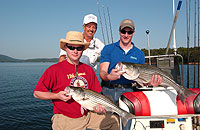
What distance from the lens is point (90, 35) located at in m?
4.73

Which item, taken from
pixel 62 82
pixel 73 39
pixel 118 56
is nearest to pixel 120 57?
pixel 118 56

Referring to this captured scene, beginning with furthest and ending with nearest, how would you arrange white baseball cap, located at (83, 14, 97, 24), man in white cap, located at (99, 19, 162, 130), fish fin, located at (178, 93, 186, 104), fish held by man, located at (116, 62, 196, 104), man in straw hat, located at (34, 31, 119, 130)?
white baseball cap, located at (83, 14, 97, 24), man in white cap, located at (99, 19, 162, 130), fish fin, located at (178, 93, 186, 104), fish held by man, located at (116, 62, 196, 104), man in straw hat, located at (34, 31, 119, 130)

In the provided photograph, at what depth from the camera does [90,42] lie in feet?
16.4

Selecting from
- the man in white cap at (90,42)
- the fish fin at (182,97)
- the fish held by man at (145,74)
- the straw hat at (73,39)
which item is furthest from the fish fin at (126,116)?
the man in white cap at (90,42)

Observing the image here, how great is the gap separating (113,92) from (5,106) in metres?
12.7

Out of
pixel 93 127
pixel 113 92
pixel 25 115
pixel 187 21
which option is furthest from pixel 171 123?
pixel 25 115

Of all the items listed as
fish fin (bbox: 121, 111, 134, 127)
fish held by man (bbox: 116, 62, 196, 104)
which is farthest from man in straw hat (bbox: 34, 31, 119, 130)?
fish held by man (bbox: 116, 62, 196, 104)

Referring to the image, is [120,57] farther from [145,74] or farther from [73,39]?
[73,39]

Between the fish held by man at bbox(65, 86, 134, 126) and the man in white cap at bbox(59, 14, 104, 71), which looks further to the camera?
the man in white cap at bbox(59, 14, 104, 71)

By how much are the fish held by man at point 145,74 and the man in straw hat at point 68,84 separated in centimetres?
83

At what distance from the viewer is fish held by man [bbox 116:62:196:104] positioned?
309cm

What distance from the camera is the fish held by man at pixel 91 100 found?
9.10ft

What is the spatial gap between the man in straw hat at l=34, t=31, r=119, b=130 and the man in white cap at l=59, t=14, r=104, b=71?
1.23 meters

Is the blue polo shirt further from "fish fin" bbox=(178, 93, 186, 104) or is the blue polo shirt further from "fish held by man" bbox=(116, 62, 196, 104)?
"fish fin" bbox=(178, 93, 186, 104)
